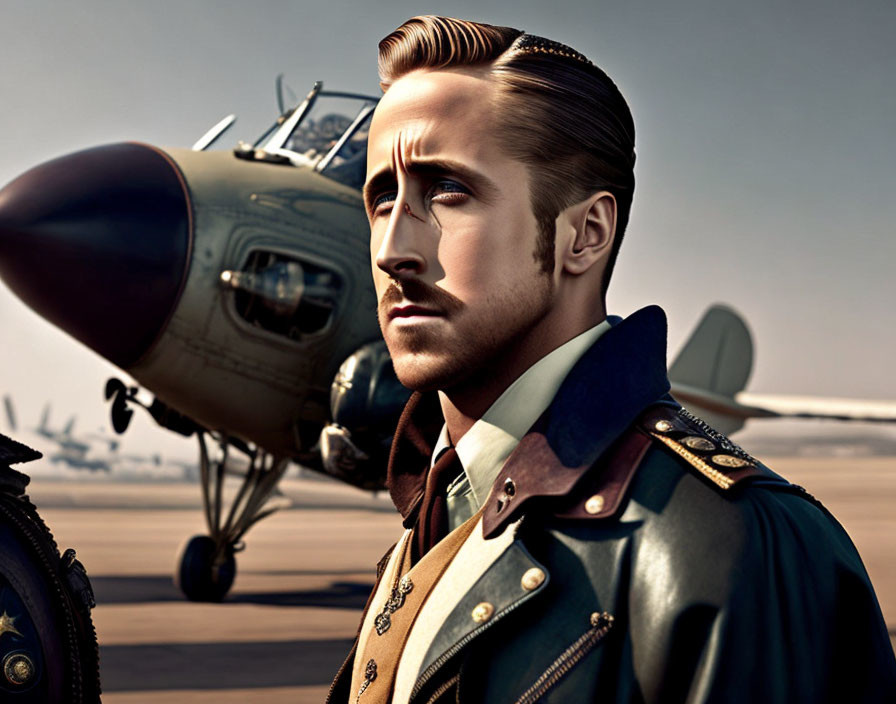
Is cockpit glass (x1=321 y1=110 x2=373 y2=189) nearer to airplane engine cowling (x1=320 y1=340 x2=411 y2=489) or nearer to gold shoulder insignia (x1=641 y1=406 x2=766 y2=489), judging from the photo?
airplane engine cowling (x1=320 y1=340 x2=411 y2=489)

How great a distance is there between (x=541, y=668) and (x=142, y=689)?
7.01m

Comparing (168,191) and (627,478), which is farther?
(168,191)

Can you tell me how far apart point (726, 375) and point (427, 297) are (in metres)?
22.2

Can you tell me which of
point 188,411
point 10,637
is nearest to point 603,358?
point 10,637

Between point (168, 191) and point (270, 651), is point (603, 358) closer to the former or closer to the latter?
point (168, 191)

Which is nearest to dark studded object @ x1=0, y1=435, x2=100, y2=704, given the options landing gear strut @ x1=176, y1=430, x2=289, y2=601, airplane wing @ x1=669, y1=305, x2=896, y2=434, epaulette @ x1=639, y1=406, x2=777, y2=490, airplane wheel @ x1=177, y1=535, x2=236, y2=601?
epaulette @ x1=639, y1=406, x2=777, y2=490

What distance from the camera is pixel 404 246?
59.1 inches

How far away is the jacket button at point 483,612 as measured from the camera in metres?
1.34

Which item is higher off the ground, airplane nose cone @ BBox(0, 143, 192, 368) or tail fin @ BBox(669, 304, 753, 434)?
airplane nose cone @ BBox(0, 143, 192, 368)

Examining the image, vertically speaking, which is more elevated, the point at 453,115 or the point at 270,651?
the point at 453,115

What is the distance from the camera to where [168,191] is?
8.05 m

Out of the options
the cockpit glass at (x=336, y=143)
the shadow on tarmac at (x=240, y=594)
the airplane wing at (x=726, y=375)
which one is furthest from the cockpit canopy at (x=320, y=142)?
the airplane wing at (x=726, y=375)

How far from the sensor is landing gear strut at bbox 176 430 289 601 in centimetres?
1156

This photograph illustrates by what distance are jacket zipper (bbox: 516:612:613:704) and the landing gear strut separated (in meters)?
10.4
